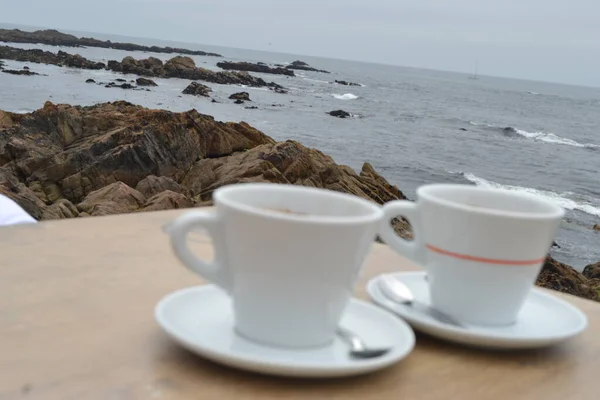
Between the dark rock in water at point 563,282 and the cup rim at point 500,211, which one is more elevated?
the cup rim at point 500,211

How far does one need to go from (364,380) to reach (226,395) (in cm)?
12

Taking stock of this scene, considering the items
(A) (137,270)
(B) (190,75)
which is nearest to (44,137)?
(A) (137,270)

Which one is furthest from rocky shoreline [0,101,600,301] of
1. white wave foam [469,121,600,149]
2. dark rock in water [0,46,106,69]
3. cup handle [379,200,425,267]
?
dark rock in water [0,46,106,69]

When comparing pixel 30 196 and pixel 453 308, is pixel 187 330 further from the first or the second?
pixel 30 196

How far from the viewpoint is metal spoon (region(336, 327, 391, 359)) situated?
616mm

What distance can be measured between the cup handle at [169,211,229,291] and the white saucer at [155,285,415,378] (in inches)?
2.0

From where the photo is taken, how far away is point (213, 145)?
8.55 metres

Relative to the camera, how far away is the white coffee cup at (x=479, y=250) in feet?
2.25

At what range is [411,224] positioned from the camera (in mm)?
766

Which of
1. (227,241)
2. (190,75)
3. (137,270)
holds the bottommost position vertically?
(190,75)

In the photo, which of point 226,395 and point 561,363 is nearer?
point 226,395

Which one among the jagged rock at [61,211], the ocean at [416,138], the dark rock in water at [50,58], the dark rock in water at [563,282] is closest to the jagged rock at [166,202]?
the jagged rock at [61,211]

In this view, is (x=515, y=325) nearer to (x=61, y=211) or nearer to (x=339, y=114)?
(x=61, y=211)

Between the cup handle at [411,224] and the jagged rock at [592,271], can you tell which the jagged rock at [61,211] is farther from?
the jagged rock at [592,271]
